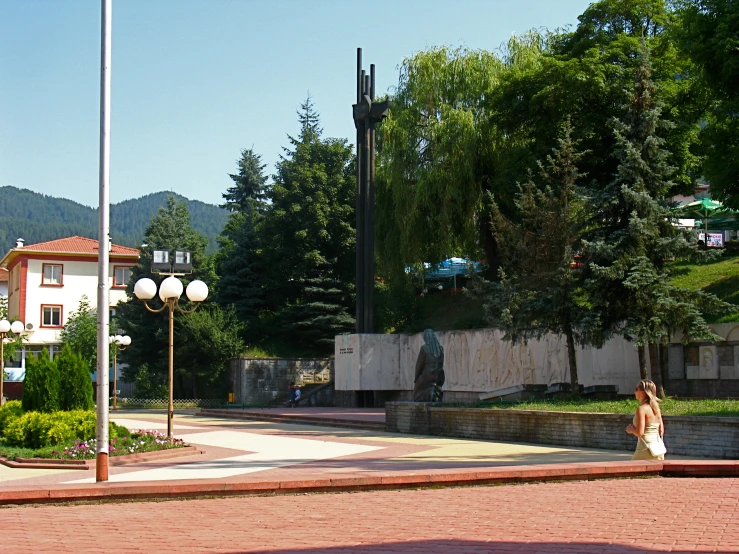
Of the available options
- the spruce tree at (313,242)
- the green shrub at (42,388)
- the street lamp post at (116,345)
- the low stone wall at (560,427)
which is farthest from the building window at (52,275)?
the green shrub at (42,388)

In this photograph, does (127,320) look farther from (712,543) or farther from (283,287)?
(712,543)

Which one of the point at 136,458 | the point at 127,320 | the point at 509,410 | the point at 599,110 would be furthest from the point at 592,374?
the point at 127,320

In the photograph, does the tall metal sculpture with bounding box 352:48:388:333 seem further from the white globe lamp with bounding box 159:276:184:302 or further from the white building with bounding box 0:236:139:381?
the white building with bounding box 0:236:139:381

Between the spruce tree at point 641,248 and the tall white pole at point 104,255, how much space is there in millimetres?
11991

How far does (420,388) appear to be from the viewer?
23844 mm

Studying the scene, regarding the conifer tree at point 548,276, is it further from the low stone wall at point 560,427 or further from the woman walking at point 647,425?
the woman walking at point 647,425

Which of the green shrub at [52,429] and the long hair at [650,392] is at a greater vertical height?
the long hair at [650,392]

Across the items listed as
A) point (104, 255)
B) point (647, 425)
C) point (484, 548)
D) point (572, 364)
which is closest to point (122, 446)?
point (104, 255)

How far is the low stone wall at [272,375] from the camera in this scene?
41.6 metres

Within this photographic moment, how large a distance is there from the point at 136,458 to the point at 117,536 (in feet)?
27.5

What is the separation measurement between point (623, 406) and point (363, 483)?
9.22m

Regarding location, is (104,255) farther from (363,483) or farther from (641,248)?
(641,248)

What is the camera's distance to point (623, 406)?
18.2 meters

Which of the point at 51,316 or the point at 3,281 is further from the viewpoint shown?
the point at 3,281
